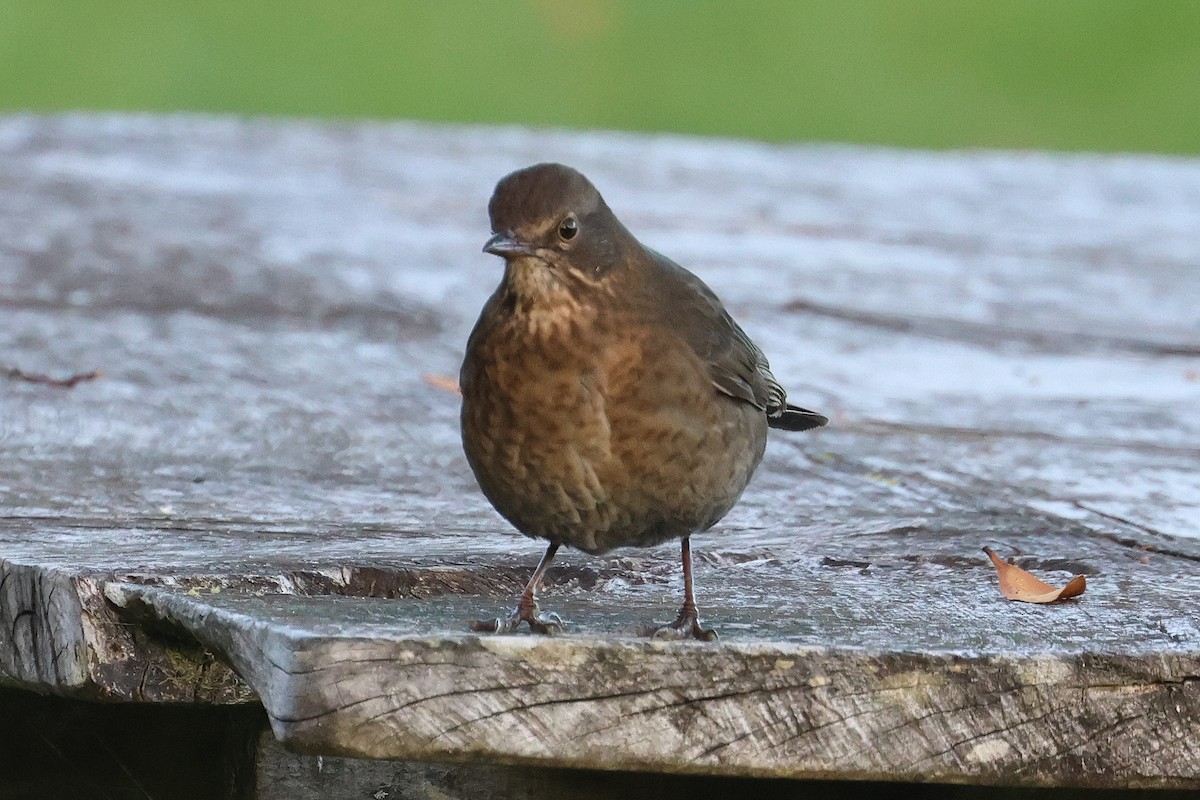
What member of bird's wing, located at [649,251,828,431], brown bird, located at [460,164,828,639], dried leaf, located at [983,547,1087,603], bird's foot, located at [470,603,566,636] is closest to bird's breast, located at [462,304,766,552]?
brown bird, located at [460,164,828,639]

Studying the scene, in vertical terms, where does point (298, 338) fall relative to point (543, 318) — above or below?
below

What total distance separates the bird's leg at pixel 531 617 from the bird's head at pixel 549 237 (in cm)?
41

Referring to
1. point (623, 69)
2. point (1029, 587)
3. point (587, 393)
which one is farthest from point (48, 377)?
point (623, 69)

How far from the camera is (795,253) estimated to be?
650 cm

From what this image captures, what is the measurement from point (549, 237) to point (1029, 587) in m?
0.88

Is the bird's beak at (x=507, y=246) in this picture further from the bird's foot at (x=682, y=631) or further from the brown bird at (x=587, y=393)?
the bird's foot at (x=682, y=631)

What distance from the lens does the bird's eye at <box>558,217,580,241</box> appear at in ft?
10.2

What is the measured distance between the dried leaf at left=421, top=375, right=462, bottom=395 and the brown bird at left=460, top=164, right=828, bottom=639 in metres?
1.46

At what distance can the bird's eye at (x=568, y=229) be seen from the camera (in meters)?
3.12

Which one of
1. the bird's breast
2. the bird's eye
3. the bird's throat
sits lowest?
the bird's breast

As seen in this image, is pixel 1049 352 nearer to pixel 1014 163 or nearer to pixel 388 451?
pixel 388 451

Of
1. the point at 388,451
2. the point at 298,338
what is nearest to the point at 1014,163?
the point at 298,338

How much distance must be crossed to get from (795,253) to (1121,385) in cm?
174

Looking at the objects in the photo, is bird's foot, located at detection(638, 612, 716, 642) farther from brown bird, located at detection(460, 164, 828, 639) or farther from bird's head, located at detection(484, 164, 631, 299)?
bird's head, located at detection(484, 164, 631, 299)
